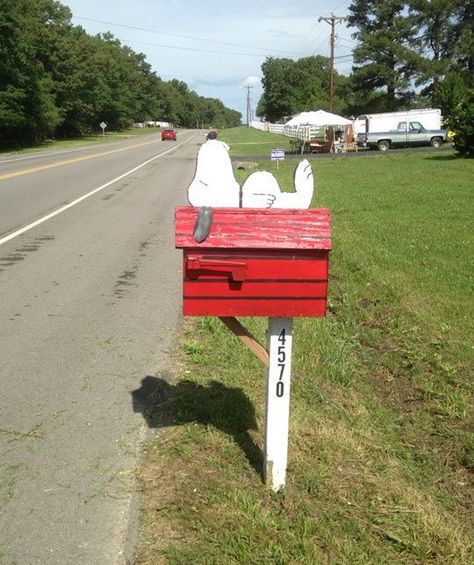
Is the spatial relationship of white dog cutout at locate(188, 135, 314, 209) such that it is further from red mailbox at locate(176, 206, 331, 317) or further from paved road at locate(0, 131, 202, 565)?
paved road at locate(0, 131, 202, 565)

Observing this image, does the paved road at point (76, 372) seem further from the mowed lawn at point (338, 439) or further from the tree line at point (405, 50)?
the tree line at point (405, 50)

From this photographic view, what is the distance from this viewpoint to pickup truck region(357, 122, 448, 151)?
37219 mm

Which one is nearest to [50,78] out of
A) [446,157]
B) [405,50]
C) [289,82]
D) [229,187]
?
[405,50]

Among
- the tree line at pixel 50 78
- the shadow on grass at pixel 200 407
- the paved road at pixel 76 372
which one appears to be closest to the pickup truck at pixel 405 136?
the tree line at pixel 50 78

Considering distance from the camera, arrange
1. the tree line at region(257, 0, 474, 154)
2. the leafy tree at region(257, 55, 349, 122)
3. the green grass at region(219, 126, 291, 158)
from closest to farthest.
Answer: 1. the green grass at region(219, 126, 291, 158)
2. the tree line at region(257, 0, 474, 154)
3. the leafy tree at region(257, 55, 349, 122)

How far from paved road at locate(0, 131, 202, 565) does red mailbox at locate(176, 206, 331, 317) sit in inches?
43.4

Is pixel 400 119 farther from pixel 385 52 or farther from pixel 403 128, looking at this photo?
pixel 385 52

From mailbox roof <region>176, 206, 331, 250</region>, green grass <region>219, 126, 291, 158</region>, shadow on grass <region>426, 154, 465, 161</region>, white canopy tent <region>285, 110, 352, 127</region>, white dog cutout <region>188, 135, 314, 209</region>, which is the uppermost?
white canopy tent <region>285, 110, 352, 127</region>

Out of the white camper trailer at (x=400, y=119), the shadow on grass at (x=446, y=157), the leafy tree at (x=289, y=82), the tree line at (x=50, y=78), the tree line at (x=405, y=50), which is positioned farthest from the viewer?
the leafy tree at (x=289, y=82)

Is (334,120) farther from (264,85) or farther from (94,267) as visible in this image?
(264,85)

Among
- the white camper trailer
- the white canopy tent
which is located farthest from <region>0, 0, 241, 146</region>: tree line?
the white camper trailer

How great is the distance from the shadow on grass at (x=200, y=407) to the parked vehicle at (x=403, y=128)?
3509cm

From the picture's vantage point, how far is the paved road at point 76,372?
2832 mm

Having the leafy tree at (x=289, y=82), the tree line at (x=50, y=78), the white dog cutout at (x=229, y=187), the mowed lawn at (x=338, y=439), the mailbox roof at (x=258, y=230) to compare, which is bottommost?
the mowed lawn at (x=338, y=439)
